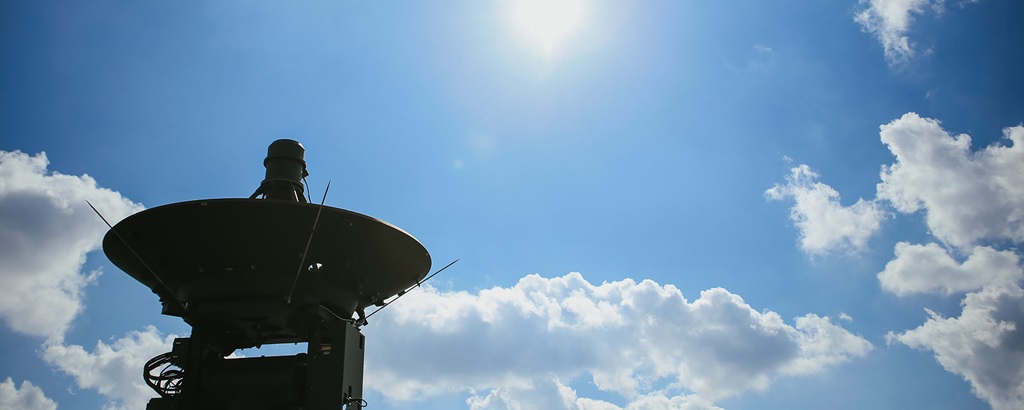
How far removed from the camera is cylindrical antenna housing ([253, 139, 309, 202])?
17.7 metres

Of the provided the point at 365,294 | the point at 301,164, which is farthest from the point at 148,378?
the point at 301,164

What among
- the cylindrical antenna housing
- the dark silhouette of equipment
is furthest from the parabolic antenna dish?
the cylindrical antenna housing

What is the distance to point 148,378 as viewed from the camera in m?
15.3

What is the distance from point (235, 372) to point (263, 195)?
4736mm

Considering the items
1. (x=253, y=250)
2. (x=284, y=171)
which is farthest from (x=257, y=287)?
(x=284, y=171)

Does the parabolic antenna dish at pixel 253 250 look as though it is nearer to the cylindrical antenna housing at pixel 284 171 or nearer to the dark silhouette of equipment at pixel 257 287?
the dark silhouette of equipment at pixel 257 287

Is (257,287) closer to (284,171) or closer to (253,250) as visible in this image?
(253,250)

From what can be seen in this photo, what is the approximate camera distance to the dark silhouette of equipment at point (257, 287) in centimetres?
1448

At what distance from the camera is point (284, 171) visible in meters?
17.9

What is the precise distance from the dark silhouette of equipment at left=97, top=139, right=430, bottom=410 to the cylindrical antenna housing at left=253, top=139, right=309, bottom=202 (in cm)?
249

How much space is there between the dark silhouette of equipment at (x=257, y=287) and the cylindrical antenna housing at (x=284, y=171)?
2.49m

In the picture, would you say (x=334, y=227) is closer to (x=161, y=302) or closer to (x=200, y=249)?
(x=200, y=249)

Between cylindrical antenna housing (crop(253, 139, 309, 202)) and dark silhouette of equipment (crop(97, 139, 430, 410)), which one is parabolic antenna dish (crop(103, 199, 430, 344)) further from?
cylindrical antenna housing (crop(253, 139, 309, 202))

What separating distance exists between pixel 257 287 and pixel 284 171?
392 centimetres
